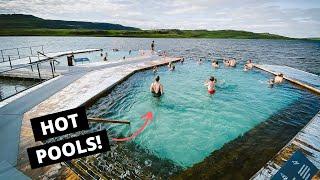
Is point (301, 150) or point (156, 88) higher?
point (301, 150)

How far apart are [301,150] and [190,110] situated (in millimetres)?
7951

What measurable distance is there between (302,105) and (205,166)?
11.7 m

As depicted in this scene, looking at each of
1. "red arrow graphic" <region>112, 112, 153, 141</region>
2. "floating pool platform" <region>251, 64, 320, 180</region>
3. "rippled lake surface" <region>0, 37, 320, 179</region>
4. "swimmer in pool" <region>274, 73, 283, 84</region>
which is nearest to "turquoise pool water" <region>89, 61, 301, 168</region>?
"rippled lake surface" <region>0, 37, 320, 179</region>

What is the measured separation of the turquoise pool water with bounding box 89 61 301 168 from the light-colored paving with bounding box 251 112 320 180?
8.79ft

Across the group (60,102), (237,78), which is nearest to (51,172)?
(60,102)

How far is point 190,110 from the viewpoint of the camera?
15648 millimetres

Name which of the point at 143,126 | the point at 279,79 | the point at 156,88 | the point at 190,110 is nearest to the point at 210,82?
the point at 190,110

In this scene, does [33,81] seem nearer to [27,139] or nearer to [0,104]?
[0,104]

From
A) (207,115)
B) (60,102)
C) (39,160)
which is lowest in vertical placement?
(207,115)

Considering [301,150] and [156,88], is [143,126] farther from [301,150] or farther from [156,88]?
Result: [301,150]

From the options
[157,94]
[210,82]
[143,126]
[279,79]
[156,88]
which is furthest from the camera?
[279,79]

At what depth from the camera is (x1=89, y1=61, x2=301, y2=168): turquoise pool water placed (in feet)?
34.9

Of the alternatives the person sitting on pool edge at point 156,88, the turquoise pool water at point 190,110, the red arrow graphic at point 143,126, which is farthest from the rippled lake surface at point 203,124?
the person sitting on pool edge at point 156,88

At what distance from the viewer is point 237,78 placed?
85.3 feet
